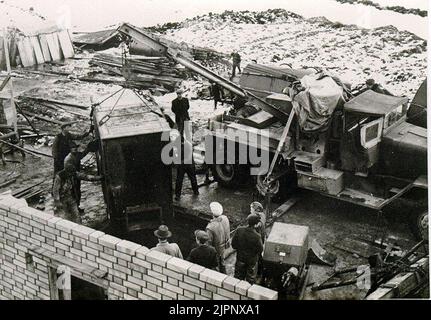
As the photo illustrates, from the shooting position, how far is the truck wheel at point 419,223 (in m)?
7.80

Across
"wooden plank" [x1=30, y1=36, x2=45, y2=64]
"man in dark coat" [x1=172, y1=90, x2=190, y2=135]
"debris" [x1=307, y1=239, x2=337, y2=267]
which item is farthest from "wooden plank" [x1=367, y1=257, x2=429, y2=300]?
"wooden plank" [x1=30, y1=36, x2=45, y2=64]

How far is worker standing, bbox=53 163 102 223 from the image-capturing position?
8.35 m

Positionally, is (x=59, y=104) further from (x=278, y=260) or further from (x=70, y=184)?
(x=278, y=260)

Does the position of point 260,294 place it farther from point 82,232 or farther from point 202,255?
point 82,232

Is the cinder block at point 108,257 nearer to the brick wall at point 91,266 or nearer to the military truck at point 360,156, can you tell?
the brick wall at point 91,266

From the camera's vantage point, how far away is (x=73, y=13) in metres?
23.4

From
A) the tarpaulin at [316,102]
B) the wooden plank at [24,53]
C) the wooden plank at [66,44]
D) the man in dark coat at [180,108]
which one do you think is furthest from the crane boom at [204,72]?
the wooden plank at [66,44]

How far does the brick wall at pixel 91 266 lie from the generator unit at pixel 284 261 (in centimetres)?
185

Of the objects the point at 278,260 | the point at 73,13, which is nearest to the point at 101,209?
the point at 278,260

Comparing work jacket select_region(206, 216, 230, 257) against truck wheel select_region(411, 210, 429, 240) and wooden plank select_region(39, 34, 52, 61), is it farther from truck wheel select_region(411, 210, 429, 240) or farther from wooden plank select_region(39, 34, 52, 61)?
wooden plank select_region(39, 34, 52, 61)

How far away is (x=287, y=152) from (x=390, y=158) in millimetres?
1694

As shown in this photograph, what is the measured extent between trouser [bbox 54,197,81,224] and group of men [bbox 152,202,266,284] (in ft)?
8.44

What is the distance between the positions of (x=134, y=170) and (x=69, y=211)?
141 cm
